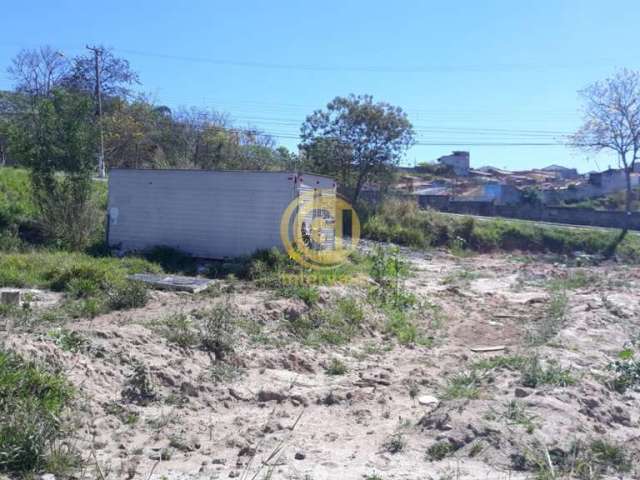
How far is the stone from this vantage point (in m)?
6.68

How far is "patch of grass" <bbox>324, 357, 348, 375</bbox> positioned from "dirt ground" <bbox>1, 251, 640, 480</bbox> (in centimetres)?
9

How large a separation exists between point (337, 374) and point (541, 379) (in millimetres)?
2533

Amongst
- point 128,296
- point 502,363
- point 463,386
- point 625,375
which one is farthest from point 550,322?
point 128,296

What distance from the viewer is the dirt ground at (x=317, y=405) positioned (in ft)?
16.0

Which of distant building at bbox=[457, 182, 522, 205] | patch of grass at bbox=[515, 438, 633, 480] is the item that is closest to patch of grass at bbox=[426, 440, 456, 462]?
patch of grass at bbox=[515, 438, 633, 480]

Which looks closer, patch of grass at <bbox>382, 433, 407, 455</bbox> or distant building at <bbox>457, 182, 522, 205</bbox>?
→ patch of grass at <bbox>382, 433, 407, 455</bbox>

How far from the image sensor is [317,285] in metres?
11.3

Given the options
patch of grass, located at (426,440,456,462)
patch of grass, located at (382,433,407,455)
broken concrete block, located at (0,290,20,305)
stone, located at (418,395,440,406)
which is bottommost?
stone, located at (418,395,440,406)

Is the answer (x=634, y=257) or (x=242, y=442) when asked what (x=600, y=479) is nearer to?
(x=242, y=442)

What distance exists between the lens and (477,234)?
989 inches

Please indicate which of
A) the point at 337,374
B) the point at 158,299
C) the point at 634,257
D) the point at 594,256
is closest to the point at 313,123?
the point at 594,256

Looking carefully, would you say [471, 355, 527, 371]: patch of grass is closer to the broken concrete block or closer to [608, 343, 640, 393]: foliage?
[608, 343, 640, 393]: foliage

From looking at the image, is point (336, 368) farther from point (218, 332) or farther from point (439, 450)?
point (439, 450)

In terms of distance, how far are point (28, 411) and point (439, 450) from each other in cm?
342
